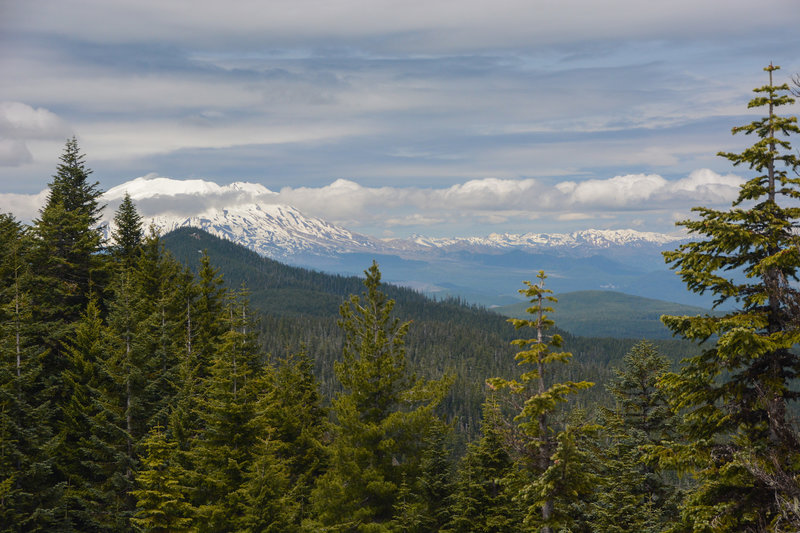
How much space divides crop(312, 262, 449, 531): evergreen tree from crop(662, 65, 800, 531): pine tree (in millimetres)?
14182

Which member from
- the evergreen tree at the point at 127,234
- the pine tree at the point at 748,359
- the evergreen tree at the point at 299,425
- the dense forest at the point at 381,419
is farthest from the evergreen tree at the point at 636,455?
the evergreen tree at the point at 127,234

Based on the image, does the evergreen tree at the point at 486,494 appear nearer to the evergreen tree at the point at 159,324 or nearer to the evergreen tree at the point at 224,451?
the evergreen tree at the point at 224,451

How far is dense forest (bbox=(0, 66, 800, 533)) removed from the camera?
1217 centimetres

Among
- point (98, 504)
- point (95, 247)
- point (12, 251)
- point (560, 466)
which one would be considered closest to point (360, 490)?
point (560, 466)

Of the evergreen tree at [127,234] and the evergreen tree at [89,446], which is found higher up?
the evergreen tree at [127,234]

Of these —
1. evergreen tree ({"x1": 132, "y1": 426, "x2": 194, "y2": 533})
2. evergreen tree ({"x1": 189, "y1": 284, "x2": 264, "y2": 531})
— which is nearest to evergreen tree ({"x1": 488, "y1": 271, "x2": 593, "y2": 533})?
evergreen tree ({"x1": 189, "y1": 284, "x2": 264, "y2": 531})

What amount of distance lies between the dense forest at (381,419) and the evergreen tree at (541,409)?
0.10m

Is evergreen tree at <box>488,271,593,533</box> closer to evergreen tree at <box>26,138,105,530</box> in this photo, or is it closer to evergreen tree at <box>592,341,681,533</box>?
evergreen tree at <box>592,341,681,533</box>

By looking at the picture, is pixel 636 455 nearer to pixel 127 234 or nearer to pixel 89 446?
pixel 89 446

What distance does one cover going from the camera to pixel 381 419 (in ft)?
84.4

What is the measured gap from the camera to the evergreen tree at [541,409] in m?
16.5

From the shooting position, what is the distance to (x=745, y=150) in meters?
12.8

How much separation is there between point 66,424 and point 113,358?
230 inches

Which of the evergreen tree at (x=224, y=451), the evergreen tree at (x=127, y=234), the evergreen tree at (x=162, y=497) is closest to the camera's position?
the evergreen tree at (x=224, y=451)
